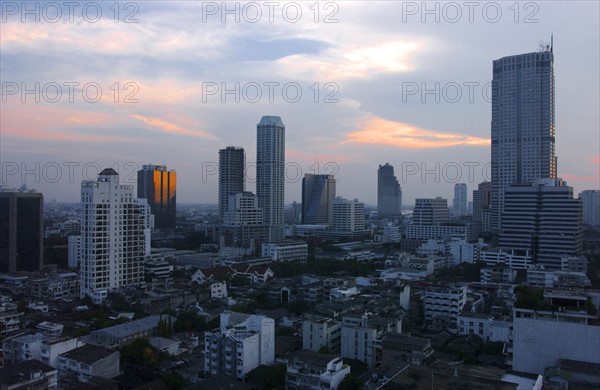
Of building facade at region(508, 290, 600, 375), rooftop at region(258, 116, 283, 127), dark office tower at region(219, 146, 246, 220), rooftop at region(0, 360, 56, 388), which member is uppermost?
rooftop at region(258, 116, 283, 127)

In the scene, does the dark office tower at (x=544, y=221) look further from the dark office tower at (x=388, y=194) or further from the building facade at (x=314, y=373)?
the dark office tower at (x=388, y=194)

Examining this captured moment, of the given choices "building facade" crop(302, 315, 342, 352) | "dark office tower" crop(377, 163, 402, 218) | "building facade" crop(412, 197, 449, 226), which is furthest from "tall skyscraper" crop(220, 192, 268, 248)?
"dark office tower" crop(377, 163, 402, 218)

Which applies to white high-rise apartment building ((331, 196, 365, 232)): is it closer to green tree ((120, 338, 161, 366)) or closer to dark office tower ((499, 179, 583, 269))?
dark office tower ((499, 179, 583, 269))

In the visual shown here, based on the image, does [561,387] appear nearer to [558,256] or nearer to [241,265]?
[241,265]

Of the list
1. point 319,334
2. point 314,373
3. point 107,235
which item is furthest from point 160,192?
point 314,373

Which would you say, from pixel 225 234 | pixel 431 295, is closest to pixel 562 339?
pixel 431 295
